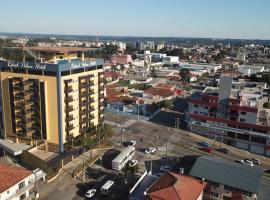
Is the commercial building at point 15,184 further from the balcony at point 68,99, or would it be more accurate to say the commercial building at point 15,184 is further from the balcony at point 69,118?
the balcony at point 68,99

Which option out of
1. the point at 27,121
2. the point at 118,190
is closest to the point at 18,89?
the point at 27,121

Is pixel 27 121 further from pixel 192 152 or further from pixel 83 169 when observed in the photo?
pixel 192 152

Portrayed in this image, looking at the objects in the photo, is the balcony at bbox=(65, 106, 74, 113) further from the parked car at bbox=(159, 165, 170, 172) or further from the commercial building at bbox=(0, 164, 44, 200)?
the parked car at bbox=(159, 165, 170, 172)

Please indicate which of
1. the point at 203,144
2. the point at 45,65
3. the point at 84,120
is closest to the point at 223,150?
the point at 203,144

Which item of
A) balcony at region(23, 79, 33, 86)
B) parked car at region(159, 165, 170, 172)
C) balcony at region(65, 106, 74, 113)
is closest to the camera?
parked car at region(159, 165, 170, 172)

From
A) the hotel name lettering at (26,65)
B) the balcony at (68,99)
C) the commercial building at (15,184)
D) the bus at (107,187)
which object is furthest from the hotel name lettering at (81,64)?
the commercial building at (15,184)

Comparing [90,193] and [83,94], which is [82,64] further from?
[90,193]

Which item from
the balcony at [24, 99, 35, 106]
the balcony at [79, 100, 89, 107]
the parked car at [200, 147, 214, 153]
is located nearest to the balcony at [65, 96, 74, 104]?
the balcony at [79, 100, 89, 107]
